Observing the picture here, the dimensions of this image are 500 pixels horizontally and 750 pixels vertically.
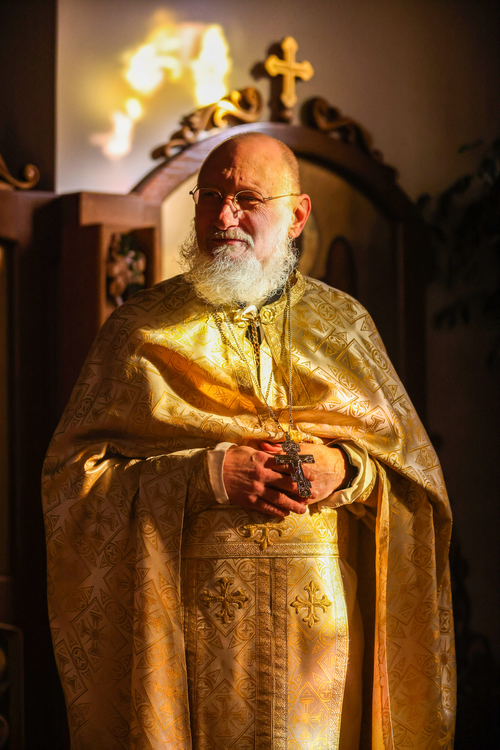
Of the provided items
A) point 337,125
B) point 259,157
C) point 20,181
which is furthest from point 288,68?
point 259,157

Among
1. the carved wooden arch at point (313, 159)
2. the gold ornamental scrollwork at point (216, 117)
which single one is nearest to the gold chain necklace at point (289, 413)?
the carved wooden arch at point (313, 159)

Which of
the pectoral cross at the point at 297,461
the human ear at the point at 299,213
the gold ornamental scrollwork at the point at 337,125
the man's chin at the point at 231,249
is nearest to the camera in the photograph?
the pectoral cross at the point at 297,461

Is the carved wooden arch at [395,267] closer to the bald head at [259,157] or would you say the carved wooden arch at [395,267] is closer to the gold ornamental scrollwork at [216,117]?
the gold ornamental scrollwork at [216,117]

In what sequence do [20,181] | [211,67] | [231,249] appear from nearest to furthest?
[231,249], [20,181], [211,67]

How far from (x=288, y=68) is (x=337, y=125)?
314 millimetres

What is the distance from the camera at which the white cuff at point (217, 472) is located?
1952mm

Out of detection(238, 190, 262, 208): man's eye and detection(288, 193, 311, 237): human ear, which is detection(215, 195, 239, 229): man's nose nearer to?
detection(238, 190, 262, 208): man's eye

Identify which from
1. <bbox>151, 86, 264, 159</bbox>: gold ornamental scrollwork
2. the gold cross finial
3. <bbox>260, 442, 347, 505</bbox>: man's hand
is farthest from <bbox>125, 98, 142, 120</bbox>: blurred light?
<bbox>260, 442, 347, 505</bbox>: man's hand

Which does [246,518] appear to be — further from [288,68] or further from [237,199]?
[288,68]

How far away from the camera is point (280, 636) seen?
1998mm

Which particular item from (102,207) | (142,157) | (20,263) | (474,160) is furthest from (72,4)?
(474,160)

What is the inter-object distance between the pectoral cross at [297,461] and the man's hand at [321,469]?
0.07ft

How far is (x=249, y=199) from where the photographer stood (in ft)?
7.19

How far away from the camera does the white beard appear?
2152 millimetres
